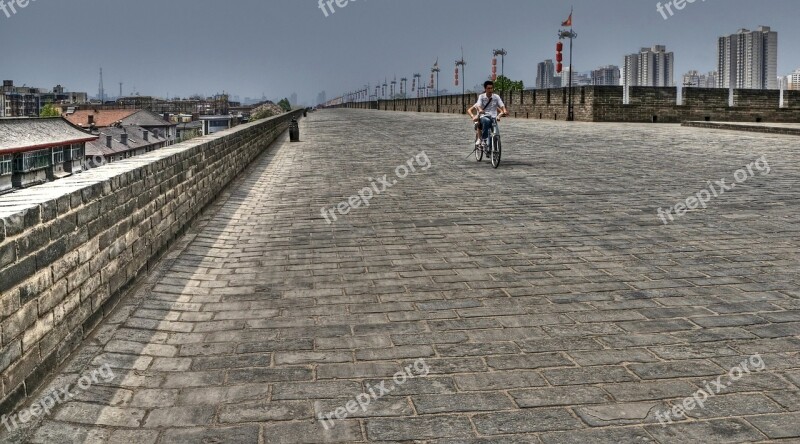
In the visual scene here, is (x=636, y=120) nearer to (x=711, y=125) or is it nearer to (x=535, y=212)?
(x=711, y=125)

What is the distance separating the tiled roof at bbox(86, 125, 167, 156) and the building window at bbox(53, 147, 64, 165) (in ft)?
37.5

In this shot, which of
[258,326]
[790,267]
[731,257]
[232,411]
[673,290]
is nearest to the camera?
[232,411]

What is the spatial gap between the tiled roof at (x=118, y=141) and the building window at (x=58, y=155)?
11424 millimetres

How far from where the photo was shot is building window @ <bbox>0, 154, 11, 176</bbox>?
59531 millimetres

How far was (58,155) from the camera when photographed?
7375 centimetres

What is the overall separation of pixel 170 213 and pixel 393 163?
28.0ft

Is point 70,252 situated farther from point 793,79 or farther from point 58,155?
point 793,79

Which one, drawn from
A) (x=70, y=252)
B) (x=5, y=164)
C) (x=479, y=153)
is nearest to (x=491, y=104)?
(x=479, y=153)

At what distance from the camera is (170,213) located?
740cm

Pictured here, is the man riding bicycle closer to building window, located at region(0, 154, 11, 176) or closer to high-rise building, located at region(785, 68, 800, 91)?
building window, located at region(0, 154, 11, 176)

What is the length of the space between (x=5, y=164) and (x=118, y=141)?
135ft

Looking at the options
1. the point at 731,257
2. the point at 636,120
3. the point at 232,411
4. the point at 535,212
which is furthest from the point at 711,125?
the point at 232,411

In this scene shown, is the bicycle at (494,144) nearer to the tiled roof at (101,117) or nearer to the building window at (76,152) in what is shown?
the building window at (76,152)

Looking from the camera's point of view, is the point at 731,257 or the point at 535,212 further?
the point at 535,212
